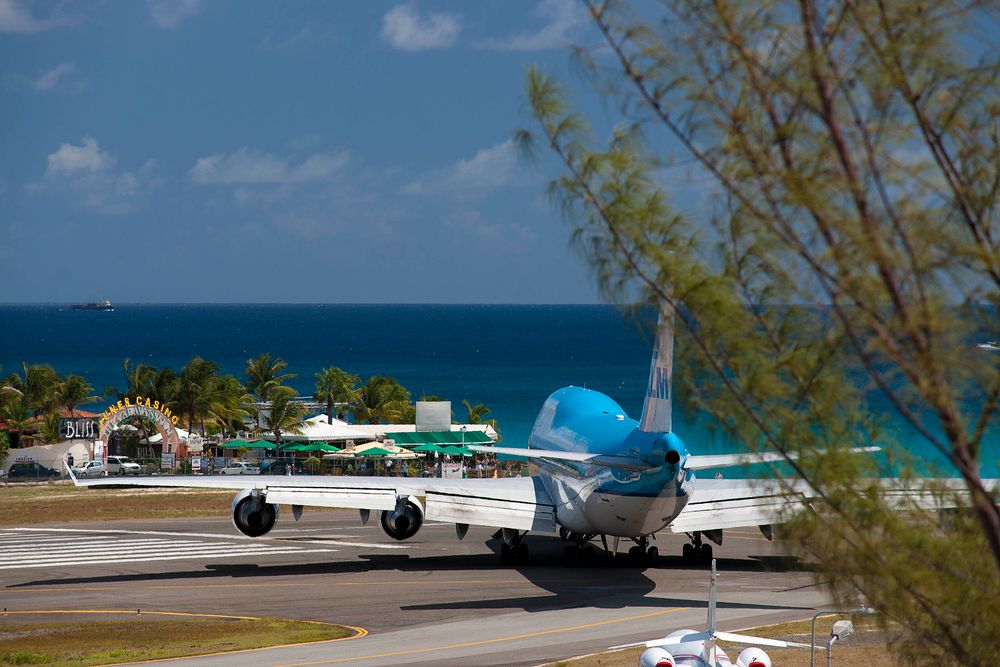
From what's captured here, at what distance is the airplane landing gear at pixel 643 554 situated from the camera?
4069cm

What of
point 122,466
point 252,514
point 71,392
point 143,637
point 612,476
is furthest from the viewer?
point 71,392

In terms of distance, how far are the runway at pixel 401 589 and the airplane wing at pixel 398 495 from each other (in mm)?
1799

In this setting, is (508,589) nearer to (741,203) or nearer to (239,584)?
(239,584)

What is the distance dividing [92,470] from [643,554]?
42872 mm

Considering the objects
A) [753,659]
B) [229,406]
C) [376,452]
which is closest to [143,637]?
[753,659]

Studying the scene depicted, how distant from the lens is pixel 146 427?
260 feet

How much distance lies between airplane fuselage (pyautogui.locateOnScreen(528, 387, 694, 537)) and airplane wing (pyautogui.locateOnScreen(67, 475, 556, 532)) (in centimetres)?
116

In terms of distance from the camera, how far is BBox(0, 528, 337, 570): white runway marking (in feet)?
139

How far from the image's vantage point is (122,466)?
7244 cm

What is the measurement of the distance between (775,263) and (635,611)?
921 inches

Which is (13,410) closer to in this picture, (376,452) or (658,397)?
(376,452)

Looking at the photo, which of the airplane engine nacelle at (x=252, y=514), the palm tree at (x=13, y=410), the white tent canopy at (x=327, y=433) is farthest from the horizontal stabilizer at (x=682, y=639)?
the palm tree at (x=13, y=410)

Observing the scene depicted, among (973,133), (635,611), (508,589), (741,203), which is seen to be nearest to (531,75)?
(741,203)

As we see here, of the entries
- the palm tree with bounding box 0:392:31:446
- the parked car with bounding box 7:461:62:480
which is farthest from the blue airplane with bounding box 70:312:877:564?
the palm tree with bounding box 0:392:31:446
